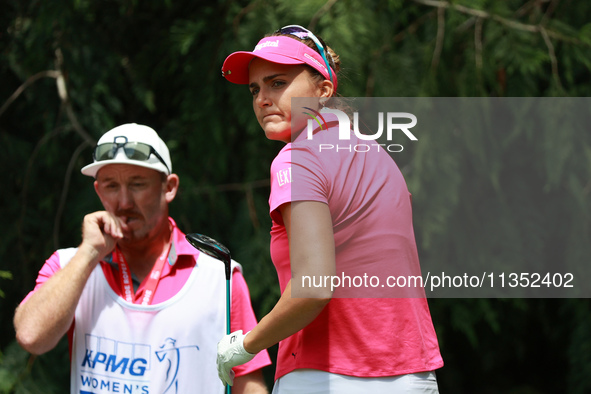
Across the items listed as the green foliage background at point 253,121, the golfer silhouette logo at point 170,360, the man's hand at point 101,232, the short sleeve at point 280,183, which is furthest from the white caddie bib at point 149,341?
the green foliage background at point 253,121

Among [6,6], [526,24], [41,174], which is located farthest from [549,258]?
[6,6]

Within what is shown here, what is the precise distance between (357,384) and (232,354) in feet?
0.96

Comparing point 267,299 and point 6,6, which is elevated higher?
point 6,6

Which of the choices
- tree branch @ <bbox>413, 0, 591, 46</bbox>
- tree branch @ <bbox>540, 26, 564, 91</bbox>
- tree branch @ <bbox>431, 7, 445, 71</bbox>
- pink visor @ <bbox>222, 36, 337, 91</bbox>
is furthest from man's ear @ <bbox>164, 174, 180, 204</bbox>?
tree branch @ <bbox>540, 26, 564, 91</bbox>

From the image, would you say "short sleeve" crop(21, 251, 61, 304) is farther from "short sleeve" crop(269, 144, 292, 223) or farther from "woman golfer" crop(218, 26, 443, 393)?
"short sleeve" crop(269, 144, 292, 223)

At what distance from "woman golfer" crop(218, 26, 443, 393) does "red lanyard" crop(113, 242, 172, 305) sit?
1.93 feet

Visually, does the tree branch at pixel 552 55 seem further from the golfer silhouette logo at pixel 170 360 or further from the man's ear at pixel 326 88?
the golfer silhouette logo at pixel 170 360

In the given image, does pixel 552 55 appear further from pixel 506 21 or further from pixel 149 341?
pixel 149 341

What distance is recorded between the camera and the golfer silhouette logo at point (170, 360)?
1.92 metres

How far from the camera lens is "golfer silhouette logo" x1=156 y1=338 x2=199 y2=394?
1925 millimetres

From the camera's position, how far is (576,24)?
331 centimetres

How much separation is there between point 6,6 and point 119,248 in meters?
1.70

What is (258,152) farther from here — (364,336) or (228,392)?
(364,336)

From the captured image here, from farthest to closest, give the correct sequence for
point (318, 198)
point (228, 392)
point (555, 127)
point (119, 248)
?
1. point (555, 127)
2. point (119, 248)
3. point (228, 392)
4. point (318, 198)
